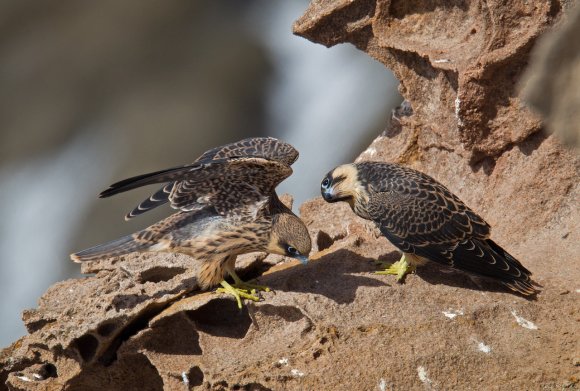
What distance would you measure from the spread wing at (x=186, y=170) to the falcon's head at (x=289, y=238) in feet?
1.14

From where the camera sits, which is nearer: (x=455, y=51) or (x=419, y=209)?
(x=419, y=209)

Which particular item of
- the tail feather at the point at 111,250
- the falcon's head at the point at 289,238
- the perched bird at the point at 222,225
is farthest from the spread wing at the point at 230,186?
the tail feather at the point at 111,250

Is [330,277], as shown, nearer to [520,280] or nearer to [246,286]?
[246,286]

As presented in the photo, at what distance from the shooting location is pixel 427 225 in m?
5.38

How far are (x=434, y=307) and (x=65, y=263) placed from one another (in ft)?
33.6

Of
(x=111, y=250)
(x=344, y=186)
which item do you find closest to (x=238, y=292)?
(x=111, y=250)

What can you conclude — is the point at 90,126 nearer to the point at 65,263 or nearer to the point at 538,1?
the point at 65,263

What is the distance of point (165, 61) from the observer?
48.1ft

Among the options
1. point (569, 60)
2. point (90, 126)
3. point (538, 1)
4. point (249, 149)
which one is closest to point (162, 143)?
point (90, 126)

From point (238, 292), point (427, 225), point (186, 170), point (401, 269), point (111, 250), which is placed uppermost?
point (186, 170)

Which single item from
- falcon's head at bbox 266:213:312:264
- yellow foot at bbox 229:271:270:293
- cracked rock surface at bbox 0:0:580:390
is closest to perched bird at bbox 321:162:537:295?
cracked rock surface at bbox 0:0:580:390

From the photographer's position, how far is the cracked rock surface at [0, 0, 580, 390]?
4656mm

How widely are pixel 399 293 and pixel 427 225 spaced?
1.79ft

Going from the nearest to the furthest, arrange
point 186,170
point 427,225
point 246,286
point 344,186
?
1. point 186,170
2. point 246,286
3. point 427,225
4. point 344,186
